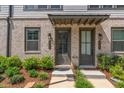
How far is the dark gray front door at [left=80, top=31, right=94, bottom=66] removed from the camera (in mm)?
13898

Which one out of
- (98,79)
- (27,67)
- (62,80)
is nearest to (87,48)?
(98,79)

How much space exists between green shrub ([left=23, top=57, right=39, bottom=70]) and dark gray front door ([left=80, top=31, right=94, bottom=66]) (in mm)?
3036

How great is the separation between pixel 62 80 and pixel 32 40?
4.31m

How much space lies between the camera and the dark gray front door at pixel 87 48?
13.9 metres

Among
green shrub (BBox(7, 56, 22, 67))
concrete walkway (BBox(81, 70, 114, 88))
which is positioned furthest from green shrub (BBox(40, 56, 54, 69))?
concrete walkway (BBox(81, 70, 114, 88))

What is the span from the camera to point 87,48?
1398cm

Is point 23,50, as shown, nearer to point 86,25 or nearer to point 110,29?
point 86,25

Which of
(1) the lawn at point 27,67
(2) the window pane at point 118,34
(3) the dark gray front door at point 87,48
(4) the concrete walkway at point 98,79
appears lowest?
(4) the concrete walkway at point 98,79

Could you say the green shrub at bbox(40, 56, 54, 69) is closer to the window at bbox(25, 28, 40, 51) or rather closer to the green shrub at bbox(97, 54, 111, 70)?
the window at bbox(25, 28, 40, 51)

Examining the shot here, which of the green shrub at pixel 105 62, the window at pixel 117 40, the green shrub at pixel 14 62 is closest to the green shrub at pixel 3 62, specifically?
the green shrub at pixel 14 62

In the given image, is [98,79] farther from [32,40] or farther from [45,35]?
[32,40]

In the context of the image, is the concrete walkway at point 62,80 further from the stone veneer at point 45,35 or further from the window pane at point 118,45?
the window pane at point 118,45

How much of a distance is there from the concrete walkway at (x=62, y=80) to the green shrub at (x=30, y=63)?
142cm

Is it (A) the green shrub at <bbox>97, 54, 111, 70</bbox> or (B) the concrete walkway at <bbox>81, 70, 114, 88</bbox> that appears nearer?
(B) the concrete walkway at <bbox>81, 70, 114, 88</bbox>
